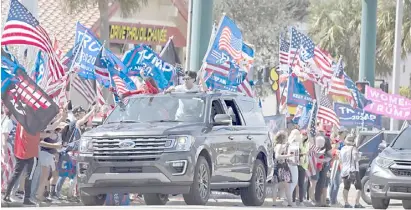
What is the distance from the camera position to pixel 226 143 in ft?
63.3

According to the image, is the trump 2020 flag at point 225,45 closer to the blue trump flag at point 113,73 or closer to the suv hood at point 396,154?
the blue trump flag at point 113,73

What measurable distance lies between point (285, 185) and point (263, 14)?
4538cm

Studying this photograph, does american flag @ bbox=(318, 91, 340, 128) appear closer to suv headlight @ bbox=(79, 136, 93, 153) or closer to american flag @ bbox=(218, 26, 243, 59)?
american flag @ bbox=(218, 26, 243, 59)

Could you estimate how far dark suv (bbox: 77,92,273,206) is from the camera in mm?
17844

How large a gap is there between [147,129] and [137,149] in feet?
1.19

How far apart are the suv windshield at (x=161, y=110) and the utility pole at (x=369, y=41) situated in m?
20.1

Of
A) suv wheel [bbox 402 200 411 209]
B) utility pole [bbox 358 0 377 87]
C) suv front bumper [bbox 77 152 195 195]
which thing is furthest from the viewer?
utility pole [bbox 358 0 377 87]

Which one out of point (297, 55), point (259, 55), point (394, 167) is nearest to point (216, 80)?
point (297, 55)

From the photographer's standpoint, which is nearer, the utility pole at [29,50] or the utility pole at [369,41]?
the utility pole at [29,50]

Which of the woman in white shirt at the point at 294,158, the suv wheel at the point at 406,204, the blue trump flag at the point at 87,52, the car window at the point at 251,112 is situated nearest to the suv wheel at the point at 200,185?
the car window at the point at 251,112

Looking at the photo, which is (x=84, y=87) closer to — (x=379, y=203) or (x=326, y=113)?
(x=326, y=113)

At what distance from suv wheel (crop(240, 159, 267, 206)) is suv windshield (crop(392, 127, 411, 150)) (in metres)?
2.84

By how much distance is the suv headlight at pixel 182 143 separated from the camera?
17.9 metres

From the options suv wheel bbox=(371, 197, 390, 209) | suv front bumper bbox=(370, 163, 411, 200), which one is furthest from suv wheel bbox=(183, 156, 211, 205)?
suv wheel bbox=(371, 197, 390, 209)
